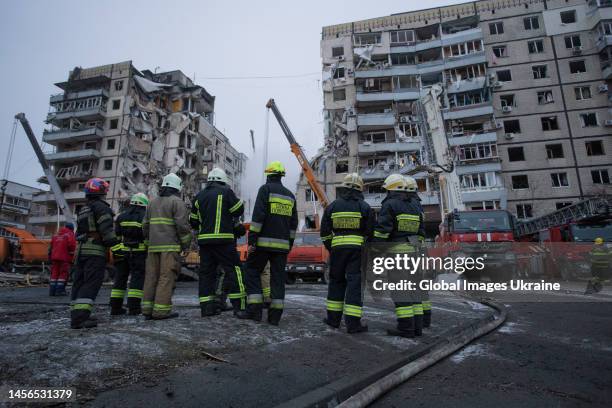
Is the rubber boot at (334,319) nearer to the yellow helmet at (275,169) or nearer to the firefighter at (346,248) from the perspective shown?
the firefighter at (346,248)

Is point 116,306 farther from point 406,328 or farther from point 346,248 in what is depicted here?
point 406,328

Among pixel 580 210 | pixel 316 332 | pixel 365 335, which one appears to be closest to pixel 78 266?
pixel 316 332

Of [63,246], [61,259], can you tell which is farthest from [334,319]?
[63,246]

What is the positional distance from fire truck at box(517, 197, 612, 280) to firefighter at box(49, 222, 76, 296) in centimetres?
1736

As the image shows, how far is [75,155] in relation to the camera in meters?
39.1

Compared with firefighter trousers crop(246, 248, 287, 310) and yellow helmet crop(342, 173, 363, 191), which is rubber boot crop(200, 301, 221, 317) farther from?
yellow helmet crop(342, 173, 363, 191)

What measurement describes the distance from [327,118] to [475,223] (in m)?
26.2

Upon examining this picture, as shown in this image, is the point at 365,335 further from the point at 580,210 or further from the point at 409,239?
the point at 580,210

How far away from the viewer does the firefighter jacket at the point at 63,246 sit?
9461mm

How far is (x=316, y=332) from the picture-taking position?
4.11 metres

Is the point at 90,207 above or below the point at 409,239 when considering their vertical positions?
above

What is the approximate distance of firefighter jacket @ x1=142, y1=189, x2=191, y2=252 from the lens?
4.77 m

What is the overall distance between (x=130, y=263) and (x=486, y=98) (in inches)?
1336

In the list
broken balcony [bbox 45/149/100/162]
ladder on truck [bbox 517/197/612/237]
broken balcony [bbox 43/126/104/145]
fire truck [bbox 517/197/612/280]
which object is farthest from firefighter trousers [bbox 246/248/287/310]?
broken balcony [bbox 43/126/104/145]
